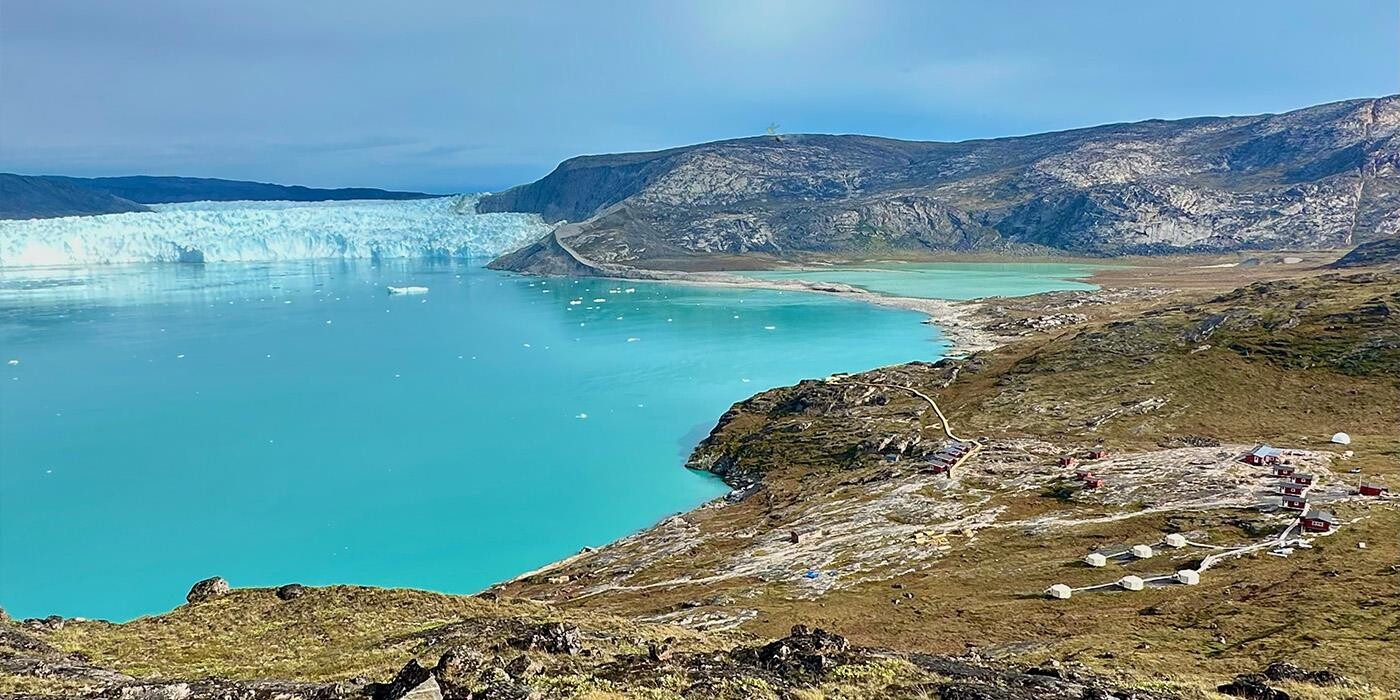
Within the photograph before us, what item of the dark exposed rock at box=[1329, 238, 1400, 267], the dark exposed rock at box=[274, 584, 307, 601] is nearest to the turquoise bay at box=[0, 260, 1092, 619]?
the dark exposed rock at box=[274, 584, 307, 601]

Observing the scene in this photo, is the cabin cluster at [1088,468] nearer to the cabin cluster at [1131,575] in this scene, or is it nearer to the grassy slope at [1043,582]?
the grassy slope at [1043,582]

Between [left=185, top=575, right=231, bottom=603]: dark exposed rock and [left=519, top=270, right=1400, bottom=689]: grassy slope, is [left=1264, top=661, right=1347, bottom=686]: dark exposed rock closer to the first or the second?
[left=519, top=270, right=1400, bottom=689]: grassy slope

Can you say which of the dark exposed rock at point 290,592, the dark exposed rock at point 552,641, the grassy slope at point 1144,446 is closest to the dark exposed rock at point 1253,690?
the grassy slope at point 1144,446

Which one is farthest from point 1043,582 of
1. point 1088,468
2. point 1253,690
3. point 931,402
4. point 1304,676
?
point 931,402

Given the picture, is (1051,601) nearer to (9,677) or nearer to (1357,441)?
(9,677)

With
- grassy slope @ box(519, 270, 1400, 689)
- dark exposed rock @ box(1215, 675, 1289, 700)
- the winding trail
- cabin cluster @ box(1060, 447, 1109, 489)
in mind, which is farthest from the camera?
the winding trail

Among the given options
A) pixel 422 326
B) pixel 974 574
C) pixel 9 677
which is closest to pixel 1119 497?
pixel 974 574
